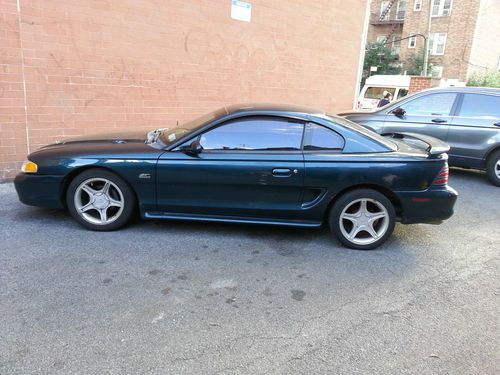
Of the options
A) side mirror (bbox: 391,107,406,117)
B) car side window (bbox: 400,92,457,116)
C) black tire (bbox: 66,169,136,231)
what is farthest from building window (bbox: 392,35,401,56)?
black tire (bbox: 66,169,136,231)

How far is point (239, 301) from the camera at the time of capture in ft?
10.1

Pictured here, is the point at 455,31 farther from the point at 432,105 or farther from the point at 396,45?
the point at 432,105

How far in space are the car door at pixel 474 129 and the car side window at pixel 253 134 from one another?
4484 mm

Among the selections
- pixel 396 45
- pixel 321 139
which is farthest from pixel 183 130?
pixel 396 45

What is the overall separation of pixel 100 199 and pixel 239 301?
2009mm

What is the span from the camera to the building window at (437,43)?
29763mm

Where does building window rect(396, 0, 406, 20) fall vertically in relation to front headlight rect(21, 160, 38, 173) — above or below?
above

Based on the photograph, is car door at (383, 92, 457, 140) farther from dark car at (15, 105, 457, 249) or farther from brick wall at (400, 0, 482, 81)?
brick wall at (400, 0, 482, 81)

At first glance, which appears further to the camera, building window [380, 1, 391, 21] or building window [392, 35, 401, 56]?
building window [380, 1, 391, 21]

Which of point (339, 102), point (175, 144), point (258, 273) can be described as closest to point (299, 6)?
point (339, 102)

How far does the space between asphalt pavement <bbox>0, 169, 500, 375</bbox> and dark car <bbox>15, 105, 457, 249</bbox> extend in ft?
0.99

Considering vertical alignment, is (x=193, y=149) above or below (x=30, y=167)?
above

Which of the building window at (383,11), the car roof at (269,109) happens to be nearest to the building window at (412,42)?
the building window at (383,11)

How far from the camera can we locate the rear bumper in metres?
4.02
